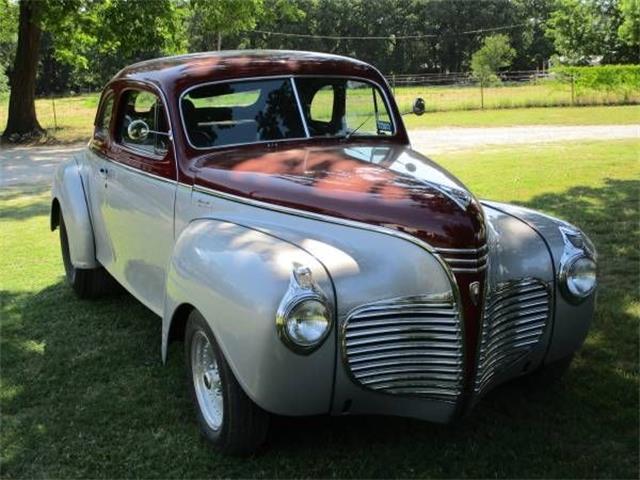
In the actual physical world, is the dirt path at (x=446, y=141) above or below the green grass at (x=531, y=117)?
below

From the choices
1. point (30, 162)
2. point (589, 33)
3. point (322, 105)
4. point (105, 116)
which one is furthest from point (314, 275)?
point (589, 33)

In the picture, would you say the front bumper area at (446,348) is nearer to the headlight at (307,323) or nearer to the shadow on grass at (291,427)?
the headlight at (307,323)

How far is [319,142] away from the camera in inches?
173

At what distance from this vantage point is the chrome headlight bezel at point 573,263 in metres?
3.53

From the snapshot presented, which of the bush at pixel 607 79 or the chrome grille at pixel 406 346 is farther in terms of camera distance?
the bush at pixel 607 79

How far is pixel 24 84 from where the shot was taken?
2091 cm

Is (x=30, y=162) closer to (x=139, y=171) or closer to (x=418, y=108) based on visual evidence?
(x=139, y=171)

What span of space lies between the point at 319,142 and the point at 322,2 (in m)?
76.9

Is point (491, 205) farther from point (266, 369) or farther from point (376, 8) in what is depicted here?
point (376, 8)

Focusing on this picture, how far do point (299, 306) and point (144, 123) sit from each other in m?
2.06

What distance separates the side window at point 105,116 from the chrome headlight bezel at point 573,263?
353cm

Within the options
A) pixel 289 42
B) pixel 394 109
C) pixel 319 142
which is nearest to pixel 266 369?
pixel 319 142

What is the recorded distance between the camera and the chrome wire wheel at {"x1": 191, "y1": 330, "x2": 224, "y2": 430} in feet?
11.4

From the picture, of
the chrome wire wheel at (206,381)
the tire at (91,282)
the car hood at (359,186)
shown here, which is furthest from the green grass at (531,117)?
the chrome wire wheel at (206,381)
